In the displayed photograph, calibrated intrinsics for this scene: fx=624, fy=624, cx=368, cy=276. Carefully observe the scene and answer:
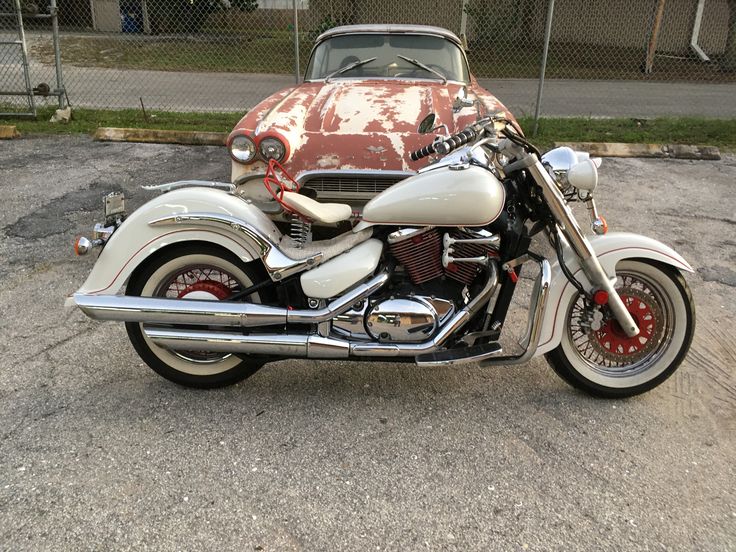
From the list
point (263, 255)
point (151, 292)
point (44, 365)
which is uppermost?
point (263, 255)

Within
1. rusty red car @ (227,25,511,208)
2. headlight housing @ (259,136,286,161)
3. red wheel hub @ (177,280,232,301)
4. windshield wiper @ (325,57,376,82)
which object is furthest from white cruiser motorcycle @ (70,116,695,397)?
windshield wiper @ (325,57,376,82)

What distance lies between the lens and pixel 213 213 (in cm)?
299

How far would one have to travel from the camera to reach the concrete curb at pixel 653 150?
7.87 metres

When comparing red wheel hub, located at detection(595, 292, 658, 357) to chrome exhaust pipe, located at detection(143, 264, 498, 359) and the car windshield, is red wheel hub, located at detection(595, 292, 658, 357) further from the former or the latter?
the car windshield

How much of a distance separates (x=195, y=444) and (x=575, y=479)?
169 centimetres

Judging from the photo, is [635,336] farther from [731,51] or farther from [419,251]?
[731,51]

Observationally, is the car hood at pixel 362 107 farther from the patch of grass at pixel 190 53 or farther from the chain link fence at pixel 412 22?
the patch of grass at pixel 190 53

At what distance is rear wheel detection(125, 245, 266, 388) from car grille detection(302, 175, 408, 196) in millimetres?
1228

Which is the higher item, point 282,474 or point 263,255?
point 263,255

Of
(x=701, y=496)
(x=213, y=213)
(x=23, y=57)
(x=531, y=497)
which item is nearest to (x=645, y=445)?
(x=701, y=496)

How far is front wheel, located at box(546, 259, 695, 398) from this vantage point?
119 inches

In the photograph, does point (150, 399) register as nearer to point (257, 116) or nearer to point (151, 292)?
point (151, 292)

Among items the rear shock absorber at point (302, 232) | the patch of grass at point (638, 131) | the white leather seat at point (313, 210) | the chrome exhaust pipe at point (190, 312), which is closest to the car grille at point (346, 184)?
the rear shock absorber at point (302, 232)

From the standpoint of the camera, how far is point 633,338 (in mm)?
3104
